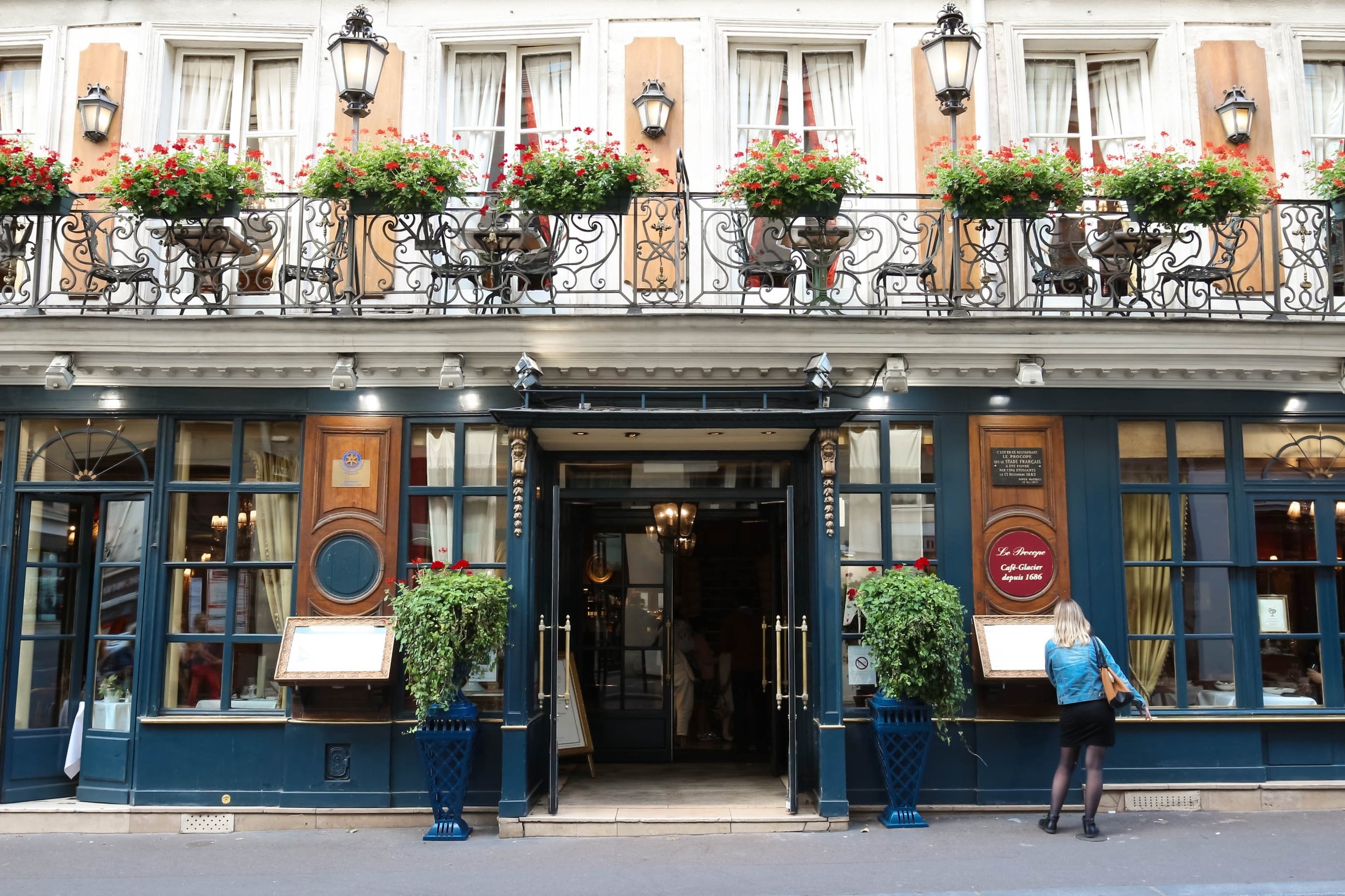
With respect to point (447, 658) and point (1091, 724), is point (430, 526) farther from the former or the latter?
point (1091, 724)

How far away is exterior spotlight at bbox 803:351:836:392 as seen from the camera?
7.98 meters

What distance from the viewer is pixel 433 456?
28.9ft


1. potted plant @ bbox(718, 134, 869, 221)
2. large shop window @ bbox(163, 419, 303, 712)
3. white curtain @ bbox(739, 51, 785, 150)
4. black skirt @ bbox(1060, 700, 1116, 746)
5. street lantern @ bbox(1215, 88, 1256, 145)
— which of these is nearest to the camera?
black skirt @ bbox(1060, 700, 1116, 746)

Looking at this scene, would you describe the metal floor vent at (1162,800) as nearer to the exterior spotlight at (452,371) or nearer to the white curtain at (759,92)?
the exterior spotlight at (452,371)

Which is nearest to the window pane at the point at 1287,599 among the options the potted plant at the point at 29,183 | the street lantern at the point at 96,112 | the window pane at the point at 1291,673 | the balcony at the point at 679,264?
the window pane at the point at 1291,673

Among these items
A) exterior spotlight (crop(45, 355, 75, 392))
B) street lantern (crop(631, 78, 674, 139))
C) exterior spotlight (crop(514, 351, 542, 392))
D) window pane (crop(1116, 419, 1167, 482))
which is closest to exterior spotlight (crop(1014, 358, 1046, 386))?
window pane (crop(1116, 419, 1167, 482))

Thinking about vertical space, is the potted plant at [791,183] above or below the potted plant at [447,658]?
above

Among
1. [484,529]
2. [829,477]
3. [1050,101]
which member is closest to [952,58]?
[1050,101]

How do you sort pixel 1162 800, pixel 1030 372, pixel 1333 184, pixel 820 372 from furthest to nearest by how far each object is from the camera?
pixel 1333 184 < pixel 1162 800 < pixel 1030 372 < pixel 820 372

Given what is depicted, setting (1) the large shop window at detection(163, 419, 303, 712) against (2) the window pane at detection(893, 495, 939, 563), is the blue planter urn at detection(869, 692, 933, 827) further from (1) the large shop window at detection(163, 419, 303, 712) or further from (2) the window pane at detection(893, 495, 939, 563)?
(1) the large shop window at detection(163, 419, 303, 712)

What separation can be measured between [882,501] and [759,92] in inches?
158

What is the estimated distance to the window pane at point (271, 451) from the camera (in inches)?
349

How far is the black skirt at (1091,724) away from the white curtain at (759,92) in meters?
5.58

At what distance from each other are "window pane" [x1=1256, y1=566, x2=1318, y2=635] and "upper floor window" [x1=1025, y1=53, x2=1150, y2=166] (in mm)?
3984
